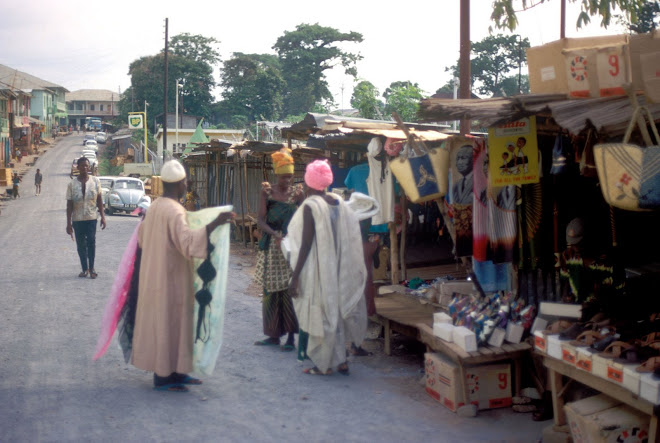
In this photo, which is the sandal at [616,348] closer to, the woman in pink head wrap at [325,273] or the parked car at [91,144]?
the woman in pink head wrap at [325,273]

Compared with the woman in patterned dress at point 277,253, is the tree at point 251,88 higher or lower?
higher

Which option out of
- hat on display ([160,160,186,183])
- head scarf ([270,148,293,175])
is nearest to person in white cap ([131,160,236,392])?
hat on display ([160,160,186,183])

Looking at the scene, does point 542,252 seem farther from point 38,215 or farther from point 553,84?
point 38,215

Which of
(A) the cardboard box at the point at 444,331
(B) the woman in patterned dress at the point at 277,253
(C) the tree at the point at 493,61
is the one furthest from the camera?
(C) the tree at the point at 493,61

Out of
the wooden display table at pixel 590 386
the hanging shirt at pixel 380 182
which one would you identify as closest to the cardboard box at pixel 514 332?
the wooden display table at pixel 590 386

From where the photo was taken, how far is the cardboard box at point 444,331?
5609 millimetres

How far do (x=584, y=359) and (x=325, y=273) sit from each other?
230 cm

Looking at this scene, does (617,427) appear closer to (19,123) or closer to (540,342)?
(540,342)

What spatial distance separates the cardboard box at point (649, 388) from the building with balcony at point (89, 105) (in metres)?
124

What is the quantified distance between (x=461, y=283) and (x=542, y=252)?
128 centimetres

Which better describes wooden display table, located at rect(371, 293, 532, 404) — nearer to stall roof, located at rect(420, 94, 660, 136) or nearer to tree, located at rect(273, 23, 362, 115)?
stall roof, located at rect(420, 94, 660, 136)

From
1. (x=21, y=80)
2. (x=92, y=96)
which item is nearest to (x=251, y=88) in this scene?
(x=21, y=80)

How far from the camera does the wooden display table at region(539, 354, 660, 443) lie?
3.82 m

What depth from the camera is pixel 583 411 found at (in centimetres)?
422
